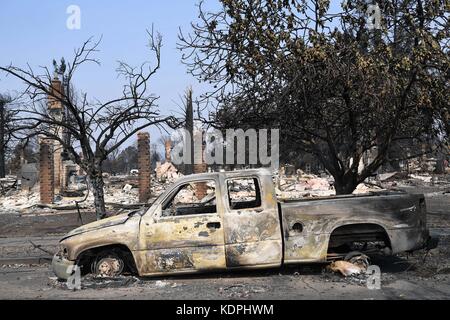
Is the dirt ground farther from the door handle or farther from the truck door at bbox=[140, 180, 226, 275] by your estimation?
the door handle

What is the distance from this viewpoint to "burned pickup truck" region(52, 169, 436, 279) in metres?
8.02

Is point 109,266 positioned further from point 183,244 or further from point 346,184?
point 346,184

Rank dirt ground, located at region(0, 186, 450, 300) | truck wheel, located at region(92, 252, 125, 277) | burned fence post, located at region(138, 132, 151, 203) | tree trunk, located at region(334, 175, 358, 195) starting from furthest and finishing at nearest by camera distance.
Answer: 1. burned fence post, located at region(138, 132, 151, 203)
2. tree trunk, located at region(334, 175, 358, 195)
3. truck wheel, located at region(92, 252, 125, 277)
4. dirt ground, located at region(0, 186, 450, 300)

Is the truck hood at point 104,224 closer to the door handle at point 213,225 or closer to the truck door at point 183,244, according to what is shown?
the truck door at point 183,244

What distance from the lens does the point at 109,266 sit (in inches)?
326

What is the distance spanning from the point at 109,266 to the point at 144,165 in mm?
17296

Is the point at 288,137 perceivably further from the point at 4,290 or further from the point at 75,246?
the point at 4,290

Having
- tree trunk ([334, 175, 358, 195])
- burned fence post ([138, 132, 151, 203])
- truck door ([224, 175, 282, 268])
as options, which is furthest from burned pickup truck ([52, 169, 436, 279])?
burned fence post ([138, 132, 151, 203])

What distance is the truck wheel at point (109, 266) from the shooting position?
827 cm

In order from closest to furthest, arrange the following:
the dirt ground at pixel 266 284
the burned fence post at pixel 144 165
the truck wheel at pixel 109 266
Result: the dirt ground at pixel 266 284
the truck wheel at pixel 109 266
the burned fence post at pixel 144 165

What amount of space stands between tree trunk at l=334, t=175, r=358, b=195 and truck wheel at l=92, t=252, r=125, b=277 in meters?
5.76

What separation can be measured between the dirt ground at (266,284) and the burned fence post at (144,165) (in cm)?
1493

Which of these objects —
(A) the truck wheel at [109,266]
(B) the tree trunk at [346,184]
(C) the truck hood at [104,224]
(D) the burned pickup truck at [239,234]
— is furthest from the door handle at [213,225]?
(B) the tree trunk at [346,184]

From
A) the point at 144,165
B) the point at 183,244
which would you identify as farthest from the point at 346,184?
the point at 144,165
